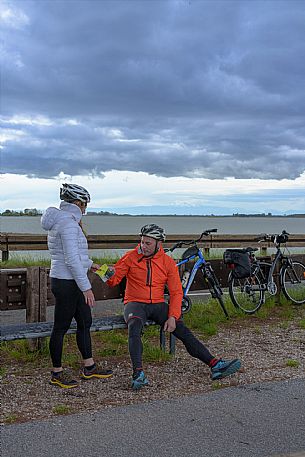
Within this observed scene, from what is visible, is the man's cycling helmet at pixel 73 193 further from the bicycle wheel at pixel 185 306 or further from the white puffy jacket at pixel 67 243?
the bicycle wheel at pixel 185 306

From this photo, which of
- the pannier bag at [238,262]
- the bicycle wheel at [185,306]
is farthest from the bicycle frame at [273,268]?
the bicycle wheel at [185,306]

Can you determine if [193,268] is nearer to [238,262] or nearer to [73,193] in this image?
[238,262]

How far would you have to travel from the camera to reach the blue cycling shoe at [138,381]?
563cm

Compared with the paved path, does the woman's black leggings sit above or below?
above

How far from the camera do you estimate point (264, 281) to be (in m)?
10.2

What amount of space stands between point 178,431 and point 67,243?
203cm

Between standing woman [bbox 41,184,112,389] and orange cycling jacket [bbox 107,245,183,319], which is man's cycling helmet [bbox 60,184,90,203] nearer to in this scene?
standing woman [bbox 41,184,112,389]

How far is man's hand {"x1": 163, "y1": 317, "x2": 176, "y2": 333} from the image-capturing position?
6227 millimetres

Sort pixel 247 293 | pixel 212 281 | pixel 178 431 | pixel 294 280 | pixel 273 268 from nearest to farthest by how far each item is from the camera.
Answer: pixel 178 431
pixel 212 281
pixel 247 293
pixel 273 268
pixel 294 280

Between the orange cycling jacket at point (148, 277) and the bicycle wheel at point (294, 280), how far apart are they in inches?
172

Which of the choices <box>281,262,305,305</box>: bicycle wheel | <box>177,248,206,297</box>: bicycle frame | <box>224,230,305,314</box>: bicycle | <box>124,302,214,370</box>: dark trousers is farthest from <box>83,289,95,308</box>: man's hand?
<box>281,262,305,305</box>: bicycle wheel

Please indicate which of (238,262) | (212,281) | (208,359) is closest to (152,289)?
(208,359)

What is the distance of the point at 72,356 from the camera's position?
266 inches

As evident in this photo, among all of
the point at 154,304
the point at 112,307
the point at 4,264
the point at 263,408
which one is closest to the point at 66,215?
the point at 154,304
